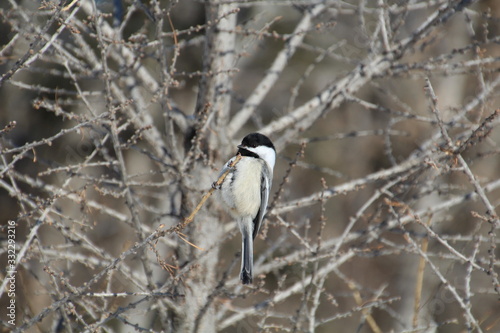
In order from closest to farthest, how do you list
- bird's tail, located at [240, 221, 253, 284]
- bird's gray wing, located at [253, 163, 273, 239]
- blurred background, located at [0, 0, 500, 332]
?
blurred background, located at [0, 0, 500, 332]
bird's tail, located at [240, 221, 253, 284]
bird's gray wing, located at [253, 163, 273, 239]

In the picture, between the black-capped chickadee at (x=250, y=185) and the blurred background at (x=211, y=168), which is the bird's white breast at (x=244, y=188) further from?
the blurred background at (x=211, y=168)

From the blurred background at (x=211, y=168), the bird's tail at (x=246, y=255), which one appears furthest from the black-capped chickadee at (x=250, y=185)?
the blurred background at (x=211, y=168)

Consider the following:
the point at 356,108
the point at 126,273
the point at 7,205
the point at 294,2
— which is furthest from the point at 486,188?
the point at 356,108

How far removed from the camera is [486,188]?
12.1 feet

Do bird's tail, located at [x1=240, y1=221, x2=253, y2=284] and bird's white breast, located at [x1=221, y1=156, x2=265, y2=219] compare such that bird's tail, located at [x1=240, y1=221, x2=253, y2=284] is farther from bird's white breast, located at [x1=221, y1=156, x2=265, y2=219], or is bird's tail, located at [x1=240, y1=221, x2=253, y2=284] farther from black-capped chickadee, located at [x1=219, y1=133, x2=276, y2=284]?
bird's white breast, located at [x1=221, y1=156, x2=265, y2=219]

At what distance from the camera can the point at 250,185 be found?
3777mm

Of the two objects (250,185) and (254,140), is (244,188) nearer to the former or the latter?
(250,185)

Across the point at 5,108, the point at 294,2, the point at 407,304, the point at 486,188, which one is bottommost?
the point at 407,304

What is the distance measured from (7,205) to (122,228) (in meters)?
1.95

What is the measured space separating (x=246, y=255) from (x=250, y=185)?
613mm

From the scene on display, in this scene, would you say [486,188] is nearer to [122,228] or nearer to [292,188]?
[122,228]

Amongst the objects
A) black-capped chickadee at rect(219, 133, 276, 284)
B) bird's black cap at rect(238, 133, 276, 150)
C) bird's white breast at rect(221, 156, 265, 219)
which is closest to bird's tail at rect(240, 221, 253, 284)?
black-capped chickadee at rect(219, 133, 276, 284)

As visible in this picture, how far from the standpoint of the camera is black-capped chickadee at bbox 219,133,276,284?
11.9ft

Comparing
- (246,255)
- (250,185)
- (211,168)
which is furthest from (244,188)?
(246,255)
